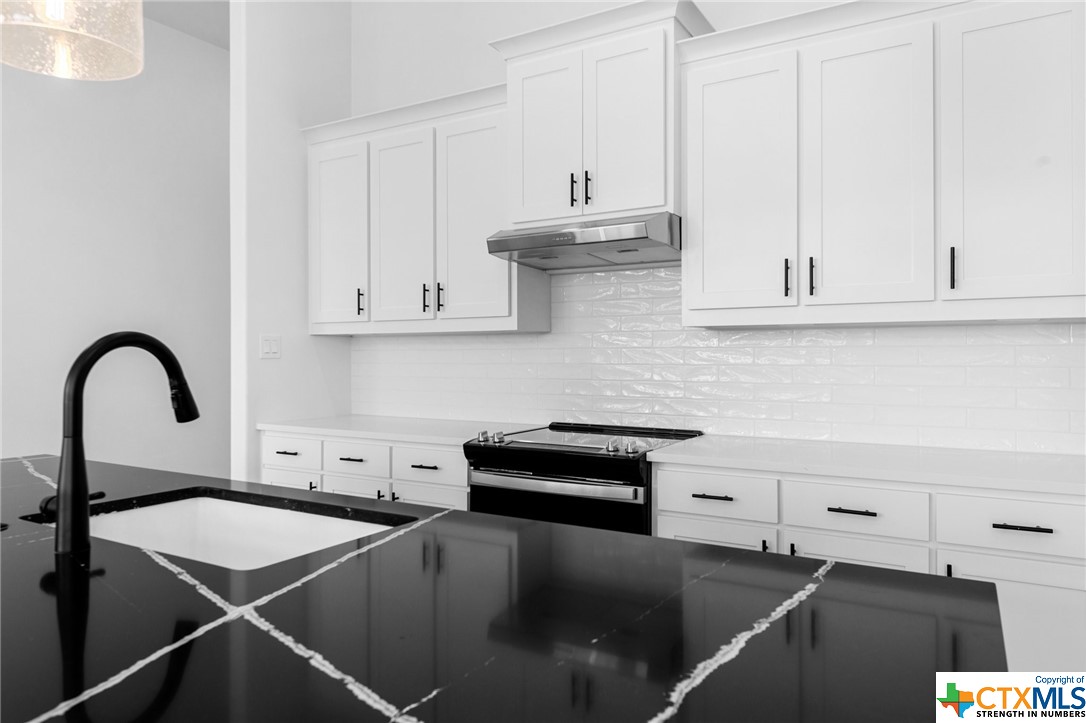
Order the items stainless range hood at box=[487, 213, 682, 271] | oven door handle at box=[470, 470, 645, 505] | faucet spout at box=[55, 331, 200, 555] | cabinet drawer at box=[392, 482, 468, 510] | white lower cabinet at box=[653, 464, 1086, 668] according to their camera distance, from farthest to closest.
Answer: cabinet drawer at box=[392, 482, 468, 510] < stainless range hood at box=[487, 213, 682, 271] < oven door handle at box=[470, 470, 645, 505] < white lower cabinet at box=[653, 464, 1086, 668] < faucet spout at box=[55, 331, 200, 555]

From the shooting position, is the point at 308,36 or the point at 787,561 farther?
the point at 308,36

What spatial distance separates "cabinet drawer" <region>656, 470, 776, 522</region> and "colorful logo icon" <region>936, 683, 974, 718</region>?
5.38 ft

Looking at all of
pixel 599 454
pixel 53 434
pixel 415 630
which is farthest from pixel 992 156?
pixel 53 434

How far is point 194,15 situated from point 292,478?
3159 millimetres

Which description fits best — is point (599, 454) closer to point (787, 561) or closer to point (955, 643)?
point (787, 561)

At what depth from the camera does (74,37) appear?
6.20 ft

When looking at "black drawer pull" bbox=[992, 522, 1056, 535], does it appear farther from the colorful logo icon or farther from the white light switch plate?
the white light switch plate

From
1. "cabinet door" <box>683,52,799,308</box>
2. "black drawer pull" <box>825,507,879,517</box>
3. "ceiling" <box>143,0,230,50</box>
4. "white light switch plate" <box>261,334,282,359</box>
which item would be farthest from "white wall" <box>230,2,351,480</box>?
"black drawer pull" <box>825,507,879,517</box>

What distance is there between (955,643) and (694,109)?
239 centimetres

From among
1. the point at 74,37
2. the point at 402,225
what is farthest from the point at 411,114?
the point at 74,37

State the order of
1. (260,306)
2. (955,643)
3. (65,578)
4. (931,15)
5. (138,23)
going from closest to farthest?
(955,643)
(65,578)
(138,23)
(931,15)
(260,306)

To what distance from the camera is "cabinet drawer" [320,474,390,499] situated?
3.33 m

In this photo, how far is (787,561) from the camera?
1091mm

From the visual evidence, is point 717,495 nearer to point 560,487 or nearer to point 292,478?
point 560,487
